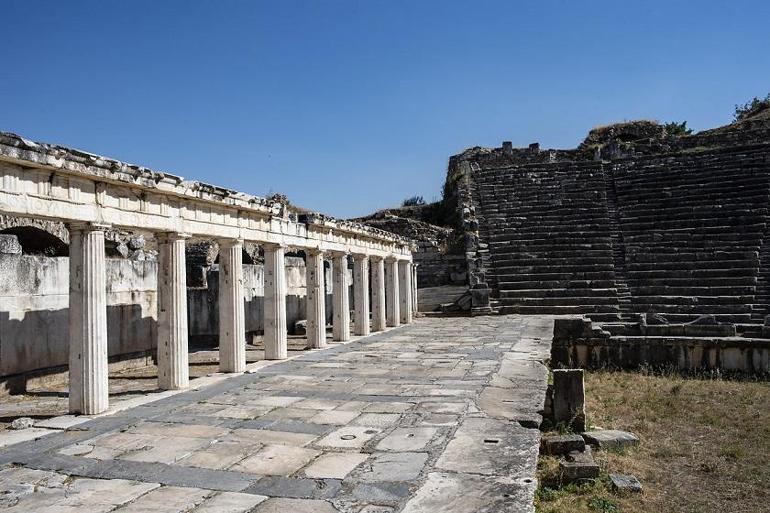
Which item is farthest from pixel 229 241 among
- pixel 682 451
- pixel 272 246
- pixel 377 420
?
pixel 682 451

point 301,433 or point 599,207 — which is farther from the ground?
point 599,207

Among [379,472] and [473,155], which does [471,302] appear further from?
[379,472]

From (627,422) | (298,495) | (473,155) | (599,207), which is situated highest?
(473,155)

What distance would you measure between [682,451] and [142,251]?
43.1 ft

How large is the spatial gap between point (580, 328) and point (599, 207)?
11.5 metres

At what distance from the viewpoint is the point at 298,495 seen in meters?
5.15

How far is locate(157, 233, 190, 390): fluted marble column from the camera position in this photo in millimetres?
9945

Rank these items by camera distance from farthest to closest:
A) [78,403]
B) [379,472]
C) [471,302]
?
[471,302], [78,403], [379,472]

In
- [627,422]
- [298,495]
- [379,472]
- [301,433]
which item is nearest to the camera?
[298,495]

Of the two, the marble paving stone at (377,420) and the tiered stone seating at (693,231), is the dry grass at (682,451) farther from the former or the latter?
the tiered stone seating at (693,231)

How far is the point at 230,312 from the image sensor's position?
11.5 metres

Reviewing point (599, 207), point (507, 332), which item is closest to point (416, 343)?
point (507, 332)

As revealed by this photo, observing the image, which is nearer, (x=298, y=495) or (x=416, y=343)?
(x=298, y=495)

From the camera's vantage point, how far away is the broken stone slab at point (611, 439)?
8.34m
